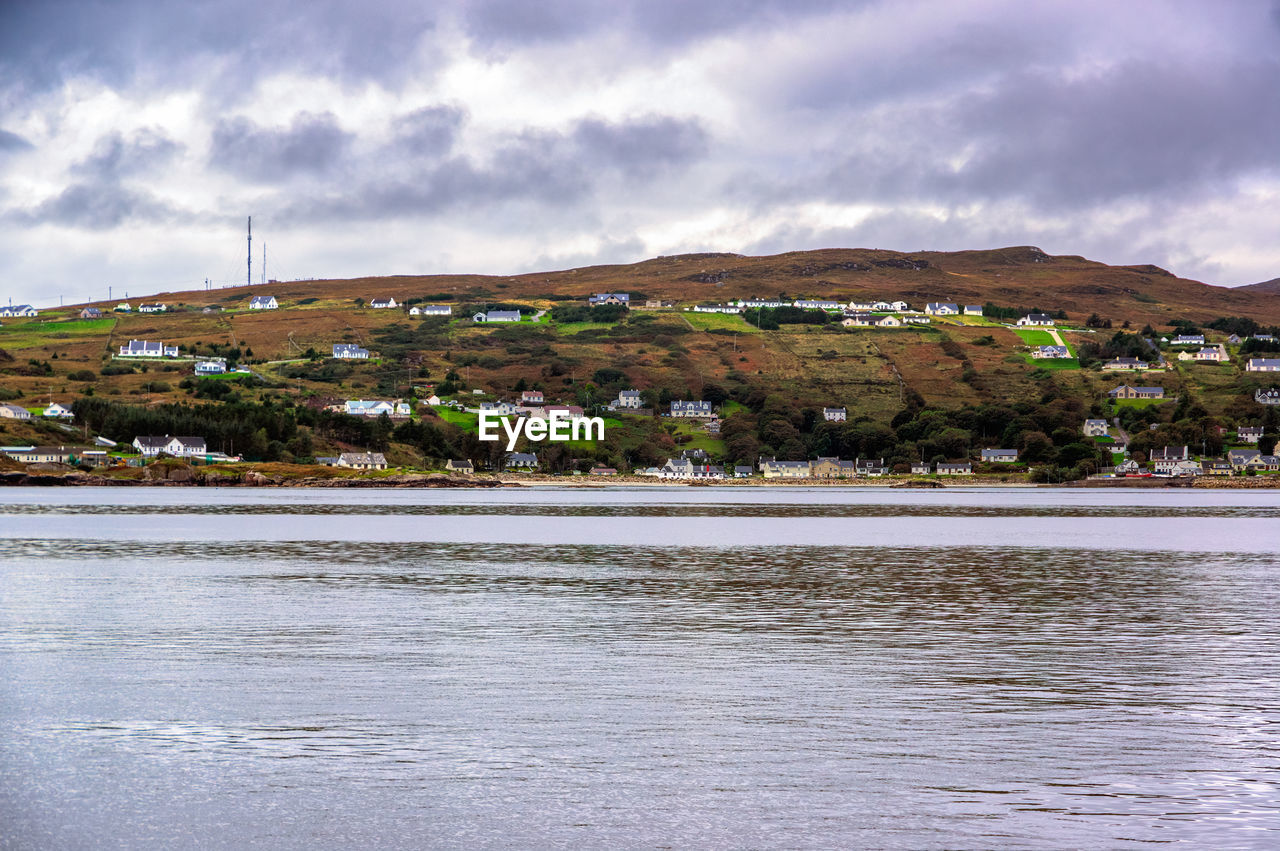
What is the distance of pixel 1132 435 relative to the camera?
169875 millimetres

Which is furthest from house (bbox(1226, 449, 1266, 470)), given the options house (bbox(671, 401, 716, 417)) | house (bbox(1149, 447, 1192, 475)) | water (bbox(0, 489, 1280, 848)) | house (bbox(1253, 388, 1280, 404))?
water (bbox(0, 489, 1280, 848))

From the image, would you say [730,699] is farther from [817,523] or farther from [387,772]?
[817,523]

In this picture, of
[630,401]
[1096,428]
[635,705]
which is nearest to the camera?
[635,705]

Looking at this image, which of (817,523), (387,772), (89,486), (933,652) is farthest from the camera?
(89,486)

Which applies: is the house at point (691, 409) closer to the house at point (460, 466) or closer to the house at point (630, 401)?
the house at point (630, 401)

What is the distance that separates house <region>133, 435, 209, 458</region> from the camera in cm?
13988

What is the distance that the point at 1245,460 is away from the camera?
16038 centimetres

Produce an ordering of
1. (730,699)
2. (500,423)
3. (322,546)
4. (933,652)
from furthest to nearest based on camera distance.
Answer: (500,423) < (322,546) < (933,652) < (730,699)

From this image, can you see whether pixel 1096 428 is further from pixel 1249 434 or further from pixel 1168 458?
pixel 1249 434

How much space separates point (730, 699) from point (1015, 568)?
2491 centimetres

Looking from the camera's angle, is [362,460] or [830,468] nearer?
[362,460]

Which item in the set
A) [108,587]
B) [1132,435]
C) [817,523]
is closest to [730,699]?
[108,587]

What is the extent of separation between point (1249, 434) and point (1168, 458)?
1379 centimetres

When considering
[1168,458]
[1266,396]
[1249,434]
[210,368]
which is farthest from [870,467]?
[210,368]
